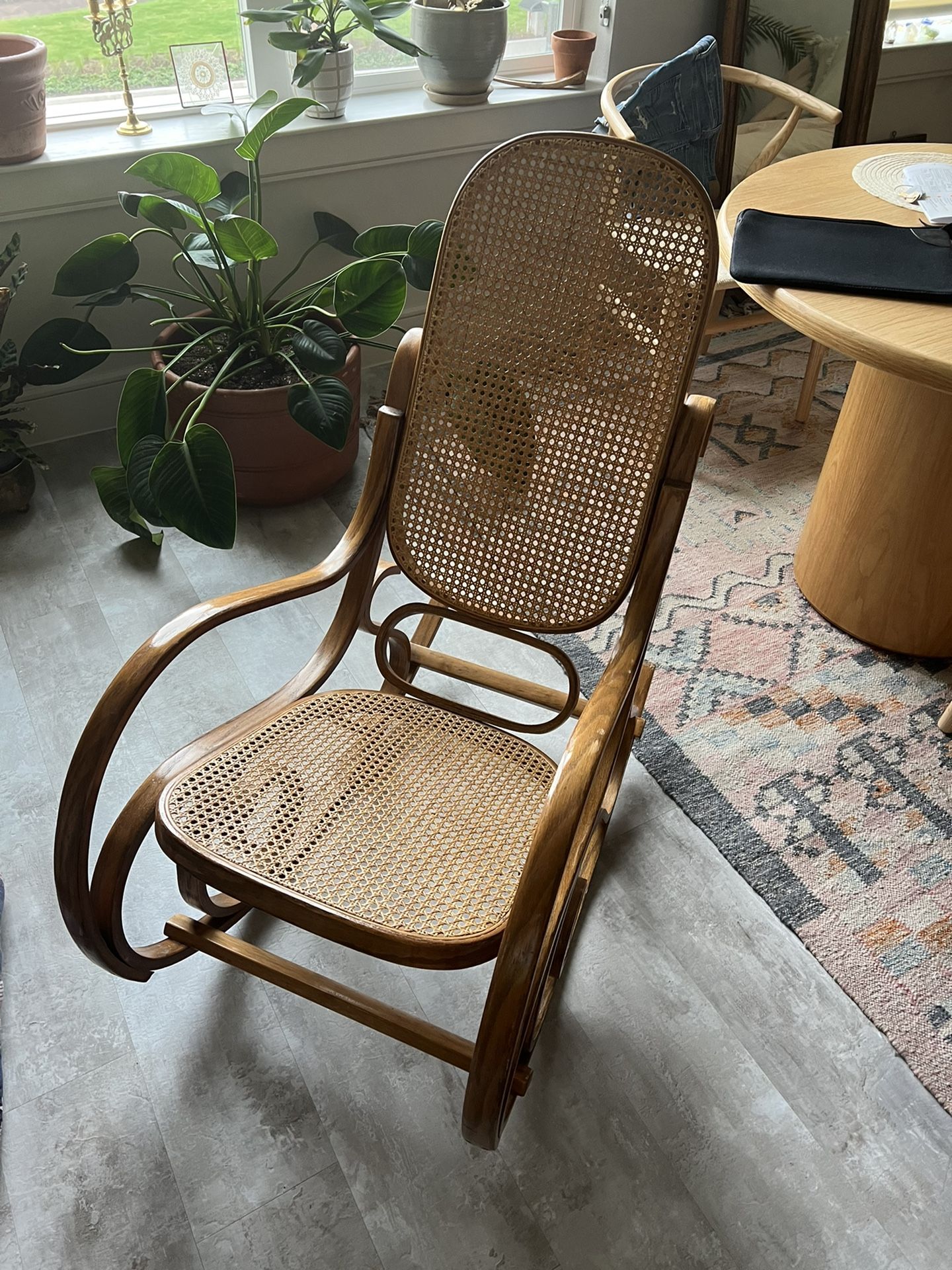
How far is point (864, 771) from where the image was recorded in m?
1.82

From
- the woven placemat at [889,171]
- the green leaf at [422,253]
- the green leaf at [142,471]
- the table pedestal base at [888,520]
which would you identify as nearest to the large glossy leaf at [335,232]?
the green leaf at [422,253]

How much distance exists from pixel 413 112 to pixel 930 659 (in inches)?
74.9

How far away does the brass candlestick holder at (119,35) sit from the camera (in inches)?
93.1

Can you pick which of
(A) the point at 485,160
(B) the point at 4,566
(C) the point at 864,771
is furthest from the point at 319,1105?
(B) the point at 4,566

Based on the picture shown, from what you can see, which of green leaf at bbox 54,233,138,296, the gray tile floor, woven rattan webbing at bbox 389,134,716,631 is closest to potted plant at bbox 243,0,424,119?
green leaf at bbox 54,233,138,296

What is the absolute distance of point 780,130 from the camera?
9.28 ft

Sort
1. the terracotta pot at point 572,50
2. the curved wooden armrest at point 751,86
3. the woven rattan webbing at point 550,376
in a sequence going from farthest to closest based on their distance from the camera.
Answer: the terracotta pot at point 572,50, the curved wooden armrest at point 751,86, the woven rattan webbing at point 550,376

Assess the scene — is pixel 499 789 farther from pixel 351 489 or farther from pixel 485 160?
pixel 351 489

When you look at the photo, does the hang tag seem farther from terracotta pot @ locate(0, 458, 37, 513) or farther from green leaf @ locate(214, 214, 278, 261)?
terracotta pot @ locate(0, 458, 37, 513)

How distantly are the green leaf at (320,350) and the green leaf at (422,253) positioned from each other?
0.71ft

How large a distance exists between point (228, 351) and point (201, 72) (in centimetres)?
80

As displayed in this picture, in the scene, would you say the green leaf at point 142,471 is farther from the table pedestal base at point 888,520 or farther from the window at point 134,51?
the table pedestal base at point 888,520

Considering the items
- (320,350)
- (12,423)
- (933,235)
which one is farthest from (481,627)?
(12,423)

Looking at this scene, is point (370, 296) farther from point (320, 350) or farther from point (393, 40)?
point (393, 40)
